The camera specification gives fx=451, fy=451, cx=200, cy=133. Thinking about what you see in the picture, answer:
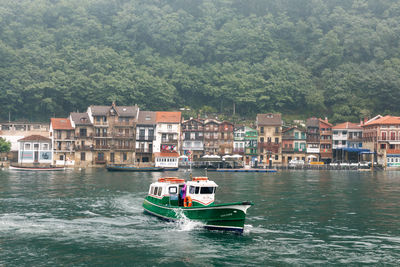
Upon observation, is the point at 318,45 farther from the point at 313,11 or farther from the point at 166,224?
the point at 166,224

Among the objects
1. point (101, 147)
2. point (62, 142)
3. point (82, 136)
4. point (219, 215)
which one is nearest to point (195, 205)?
point (219, 215)

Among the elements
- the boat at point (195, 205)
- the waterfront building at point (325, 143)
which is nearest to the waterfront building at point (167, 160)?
the waterfront building at point (325, 143)

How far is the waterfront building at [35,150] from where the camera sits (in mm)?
100188

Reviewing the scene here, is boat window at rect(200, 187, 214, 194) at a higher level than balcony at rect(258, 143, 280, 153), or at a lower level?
lower

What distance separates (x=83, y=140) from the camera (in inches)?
4141

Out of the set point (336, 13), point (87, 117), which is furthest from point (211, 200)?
point (336, 13)

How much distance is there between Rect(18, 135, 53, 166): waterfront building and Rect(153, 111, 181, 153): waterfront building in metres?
24.3

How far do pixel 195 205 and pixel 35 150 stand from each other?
7799 centimetres

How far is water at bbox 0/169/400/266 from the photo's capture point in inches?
955

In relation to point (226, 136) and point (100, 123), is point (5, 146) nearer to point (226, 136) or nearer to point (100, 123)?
point (100, 123)

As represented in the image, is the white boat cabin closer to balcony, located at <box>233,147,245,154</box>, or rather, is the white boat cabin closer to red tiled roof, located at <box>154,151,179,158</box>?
red tiled roof, located at <box>154,151,179,158</box>

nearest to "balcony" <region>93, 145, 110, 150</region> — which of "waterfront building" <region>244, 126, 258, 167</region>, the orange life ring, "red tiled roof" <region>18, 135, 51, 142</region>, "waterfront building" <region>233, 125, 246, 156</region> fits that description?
"red tiled roof" <region>18, 135, 51, 142</region>

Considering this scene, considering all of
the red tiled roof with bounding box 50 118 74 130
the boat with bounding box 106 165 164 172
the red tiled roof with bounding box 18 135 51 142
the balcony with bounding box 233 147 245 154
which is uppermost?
the red tiled roof with bounding box 50 118 74 130

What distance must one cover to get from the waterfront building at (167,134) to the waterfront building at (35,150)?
79.7ft
